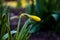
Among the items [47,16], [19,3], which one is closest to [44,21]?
[47,16]

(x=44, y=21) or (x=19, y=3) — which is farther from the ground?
(x=44, y=21)

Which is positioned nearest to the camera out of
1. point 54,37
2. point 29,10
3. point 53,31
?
point 54,37

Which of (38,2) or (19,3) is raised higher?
(38,2)

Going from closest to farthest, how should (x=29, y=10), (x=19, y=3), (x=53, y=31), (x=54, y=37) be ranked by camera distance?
(x=54, y=37), (x=53, y=31), (x=29, y=10), (x=19, y=3)

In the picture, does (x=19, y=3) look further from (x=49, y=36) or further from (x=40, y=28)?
(x=49, y=36)

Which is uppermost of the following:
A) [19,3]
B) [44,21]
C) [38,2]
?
[38,2]

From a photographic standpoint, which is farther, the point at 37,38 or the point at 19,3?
the point at 19,3

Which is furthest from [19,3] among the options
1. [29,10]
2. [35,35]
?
[35,35]

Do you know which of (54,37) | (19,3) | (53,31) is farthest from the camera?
(19,3)

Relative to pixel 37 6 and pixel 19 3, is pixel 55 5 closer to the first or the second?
pixel 37 6
